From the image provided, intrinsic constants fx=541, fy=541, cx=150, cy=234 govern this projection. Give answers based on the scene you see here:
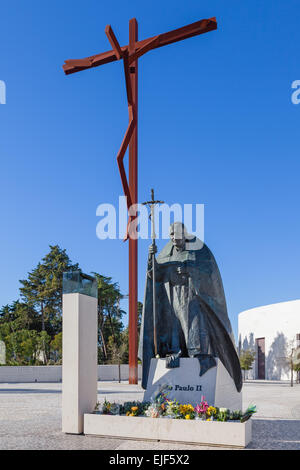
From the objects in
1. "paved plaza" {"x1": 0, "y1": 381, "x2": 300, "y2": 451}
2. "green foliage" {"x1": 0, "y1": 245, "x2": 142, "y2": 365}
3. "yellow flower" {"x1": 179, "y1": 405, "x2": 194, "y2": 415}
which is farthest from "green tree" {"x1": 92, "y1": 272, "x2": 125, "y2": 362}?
"yellow flower" {"x1": 179, "y1": 405, "x2": 194, "y2": 415}

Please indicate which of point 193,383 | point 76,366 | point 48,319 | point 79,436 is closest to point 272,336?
point 48,319

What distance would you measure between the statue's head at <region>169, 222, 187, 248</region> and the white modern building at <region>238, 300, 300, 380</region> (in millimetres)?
27012

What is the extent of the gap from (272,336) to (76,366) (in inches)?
1299

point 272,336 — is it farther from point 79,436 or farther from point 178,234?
point 79,436

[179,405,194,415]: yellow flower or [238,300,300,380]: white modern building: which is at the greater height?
[179,405,194,415]: yellow flower

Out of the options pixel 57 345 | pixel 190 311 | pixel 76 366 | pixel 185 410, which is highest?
pixel 190 311

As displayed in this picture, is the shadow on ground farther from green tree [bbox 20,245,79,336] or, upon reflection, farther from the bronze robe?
green tree [bbox 20,245,79,336]

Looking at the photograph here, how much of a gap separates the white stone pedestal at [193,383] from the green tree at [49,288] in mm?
30897

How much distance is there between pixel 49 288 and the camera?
40500 millimetres

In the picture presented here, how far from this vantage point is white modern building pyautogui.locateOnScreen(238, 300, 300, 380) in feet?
121

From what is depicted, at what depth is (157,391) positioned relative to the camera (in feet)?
28.7

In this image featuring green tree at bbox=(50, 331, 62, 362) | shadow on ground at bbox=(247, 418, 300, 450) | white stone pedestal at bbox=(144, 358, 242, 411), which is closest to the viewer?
shadow on ground at bbox=(247, 418, 300, 450)

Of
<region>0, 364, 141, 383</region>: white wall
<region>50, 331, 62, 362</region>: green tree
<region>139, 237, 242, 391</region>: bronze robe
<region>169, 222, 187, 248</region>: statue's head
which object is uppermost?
<region>169, 222, 187, 248</region>: statue's head

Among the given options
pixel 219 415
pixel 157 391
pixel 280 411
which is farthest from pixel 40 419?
pixel 280 411
